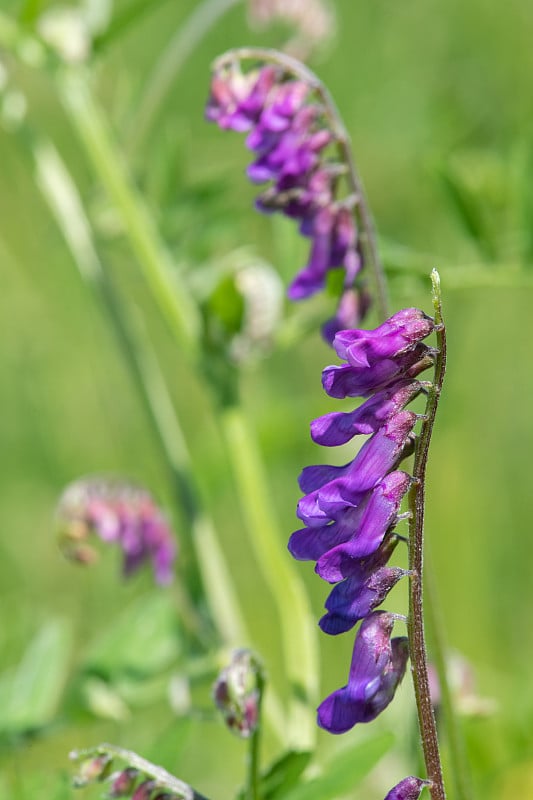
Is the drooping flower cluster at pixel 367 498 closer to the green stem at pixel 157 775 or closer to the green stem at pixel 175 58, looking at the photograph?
the green stem at pixel 157 775

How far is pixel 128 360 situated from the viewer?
8.21 feet

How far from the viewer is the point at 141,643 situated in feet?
7.48

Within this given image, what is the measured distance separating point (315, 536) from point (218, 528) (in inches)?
118

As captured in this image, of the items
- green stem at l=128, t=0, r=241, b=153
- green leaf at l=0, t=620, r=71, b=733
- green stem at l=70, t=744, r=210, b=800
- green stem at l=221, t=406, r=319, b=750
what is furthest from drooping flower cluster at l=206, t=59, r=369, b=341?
green leaf at l=0, t=620, r=71, b=733

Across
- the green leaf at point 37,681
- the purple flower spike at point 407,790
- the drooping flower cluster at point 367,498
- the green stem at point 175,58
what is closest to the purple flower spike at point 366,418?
the drooping flower cluster at point 367,498

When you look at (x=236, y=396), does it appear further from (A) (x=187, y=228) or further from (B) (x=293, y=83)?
(B) (x=293, y=83)

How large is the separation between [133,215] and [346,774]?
1351 mm

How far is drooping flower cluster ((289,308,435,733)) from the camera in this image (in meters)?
1.15

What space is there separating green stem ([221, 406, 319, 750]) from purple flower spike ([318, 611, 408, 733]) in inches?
30.8

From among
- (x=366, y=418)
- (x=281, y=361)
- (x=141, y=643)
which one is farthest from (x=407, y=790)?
(x=281, y=361)

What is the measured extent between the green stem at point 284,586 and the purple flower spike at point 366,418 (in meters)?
0.92

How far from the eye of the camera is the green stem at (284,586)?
200 cm

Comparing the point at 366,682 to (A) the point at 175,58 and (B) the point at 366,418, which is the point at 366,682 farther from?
(A) the point at 175,58

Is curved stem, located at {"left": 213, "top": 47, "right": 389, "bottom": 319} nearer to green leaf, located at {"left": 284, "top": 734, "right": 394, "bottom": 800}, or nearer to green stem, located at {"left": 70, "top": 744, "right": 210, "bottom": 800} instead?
green leaf, located at {"left": 284, "top": 734, "right": 394, "bottom": 800}
